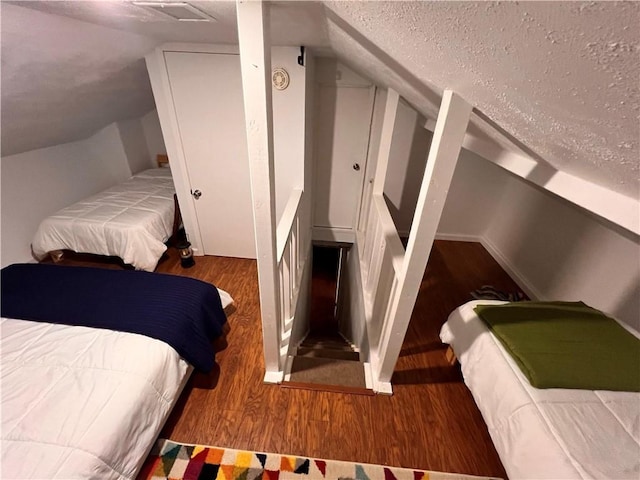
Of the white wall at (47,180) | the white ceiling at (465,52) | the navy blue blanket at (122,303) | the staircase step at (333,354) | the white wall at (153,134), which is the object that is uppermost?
the white ceiling at (465,52)

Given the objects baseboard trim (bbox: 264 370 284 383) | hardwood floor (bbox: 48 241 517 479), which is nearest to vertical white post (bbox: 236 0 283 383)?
baseboard trim (bbox: 264 370 284 383)

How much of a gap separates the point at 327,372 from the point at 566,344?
1.34 m

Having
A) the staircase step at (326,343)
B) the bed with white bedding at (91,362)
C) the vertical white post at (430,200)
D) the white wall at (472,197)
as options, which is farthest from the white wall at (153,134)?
the white wall at (472,197)

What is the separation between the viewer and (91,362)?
1.26 meters

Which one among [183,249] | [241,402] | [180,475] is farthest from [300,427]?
[183,249]

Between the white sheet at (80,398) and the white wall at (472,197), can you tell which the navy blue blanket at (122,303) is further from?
the white wall at (472,197)

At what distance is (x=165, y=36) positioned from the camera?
181 centimetres

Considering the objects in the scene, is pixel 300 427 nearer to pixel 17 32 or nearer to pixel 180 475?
pixel 180 475

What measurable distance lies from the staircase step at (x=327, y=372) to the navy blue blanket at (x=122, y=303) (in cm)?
58

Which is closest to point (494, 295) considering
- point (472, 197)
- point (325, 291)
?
point (472, 197)

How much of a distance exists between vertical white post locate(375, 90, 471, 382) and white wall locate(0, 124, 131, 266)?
335 centimetres

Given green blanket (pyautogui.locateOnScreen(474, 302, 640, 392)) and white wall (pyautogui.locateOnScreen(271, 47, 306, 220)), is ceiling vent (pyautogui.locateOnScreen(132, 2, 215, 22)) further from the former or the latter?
green blanket (pyautogui.locateOnScreen(474, 302, 640, 392))

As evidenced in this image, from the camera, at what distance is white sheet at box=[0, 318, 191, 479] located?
38.6 inches

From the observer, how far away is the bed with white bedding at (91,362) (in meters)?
1.01
